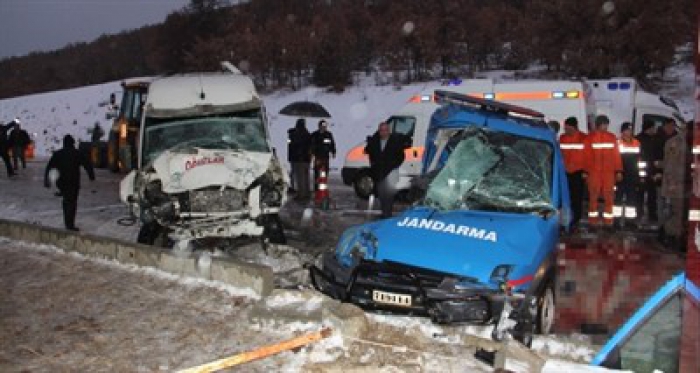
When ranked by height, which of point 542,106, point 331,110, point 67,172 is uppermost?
point 331,110

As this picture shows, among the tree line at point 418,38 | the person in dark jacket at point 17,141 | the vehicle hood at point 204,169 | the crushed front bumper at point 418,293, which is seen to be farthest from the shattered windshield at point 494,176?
the person in dark jacket at point 17,141

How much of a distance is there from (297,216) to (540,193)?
6364 millimetres

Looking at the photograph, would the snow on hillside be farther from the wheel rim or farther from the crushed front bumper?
the crushed front bumper

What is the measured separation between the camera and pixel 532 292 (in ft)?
18.6

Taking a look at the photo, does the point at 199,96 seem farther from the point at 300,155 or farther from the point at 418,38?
the point at 418,38

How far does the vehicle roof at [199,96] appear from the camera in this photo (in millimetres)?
9750

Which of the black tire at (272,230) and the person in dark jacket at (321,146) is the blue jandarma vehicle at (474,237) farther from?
the person in dark jacket at (321,146)

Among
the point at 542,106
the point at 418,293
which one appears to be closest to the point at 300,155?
the point at 542,106

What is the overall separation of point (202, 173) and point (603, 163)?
5.94m

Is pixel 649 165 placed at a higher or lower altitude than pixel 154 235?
higher

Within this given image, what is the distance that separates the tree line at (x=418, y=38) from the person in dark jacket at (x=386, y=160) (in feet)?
41.6

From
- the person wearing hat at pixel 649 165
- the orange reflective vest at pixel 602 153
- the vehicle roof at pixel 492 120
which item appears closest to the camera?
the vehicle roof at pixel 492 120

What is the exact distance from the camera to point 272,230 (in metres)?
9.21

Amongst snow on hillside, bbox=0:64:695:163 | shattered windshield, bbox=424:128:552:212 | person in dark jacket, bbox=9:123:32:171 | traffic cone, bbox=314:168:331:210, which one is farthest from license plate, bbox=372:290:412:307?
person in dark jacket, bbox=9:123:32:171
